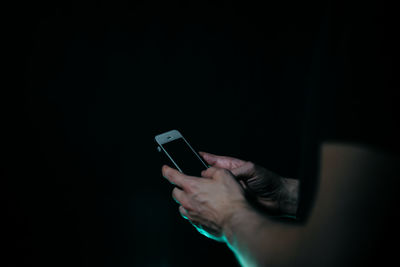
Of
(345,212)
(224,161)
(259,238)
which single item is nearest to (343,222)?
(345,212)

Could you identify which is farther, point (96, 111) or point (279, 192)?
point (96, 111)

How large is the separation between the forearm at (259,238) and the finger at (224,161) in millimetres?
345

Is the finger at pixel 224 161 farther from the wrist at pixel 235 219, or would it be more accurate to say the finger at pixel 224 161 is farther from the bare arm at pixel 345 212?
the bare arm at pixel 345 212

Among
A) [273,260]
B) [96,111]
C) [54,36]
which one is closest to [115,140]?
[96,111]

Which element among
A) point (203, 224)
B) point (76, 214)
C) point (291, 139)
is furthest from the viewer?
point (291, 139)

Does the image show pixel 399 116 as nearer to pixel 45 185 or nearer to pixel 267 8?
pixel 267 8

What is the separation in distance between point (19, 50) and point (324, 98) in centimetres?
90

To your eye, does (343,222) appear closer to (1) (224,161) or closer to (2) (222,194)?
(2) (222,194)

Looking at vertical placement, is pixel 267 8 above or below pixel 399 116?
above

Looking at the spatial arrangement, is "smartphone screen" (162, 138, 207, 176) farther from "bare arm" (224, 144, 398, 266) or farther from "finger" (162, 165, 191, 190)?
"bare arm" (224, 144, 398, 266)

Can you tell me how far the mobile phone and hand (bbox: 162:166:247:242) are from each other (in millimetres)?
211

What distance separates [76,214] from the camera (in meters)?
1.03

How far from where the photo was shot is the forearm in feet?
1.48

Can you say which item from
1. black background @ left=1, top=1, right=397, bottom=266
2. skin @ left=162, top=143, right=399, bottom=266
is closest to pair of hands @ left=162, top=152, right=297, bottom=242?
skin @ left=162, top=143, right=399, bottom=266
